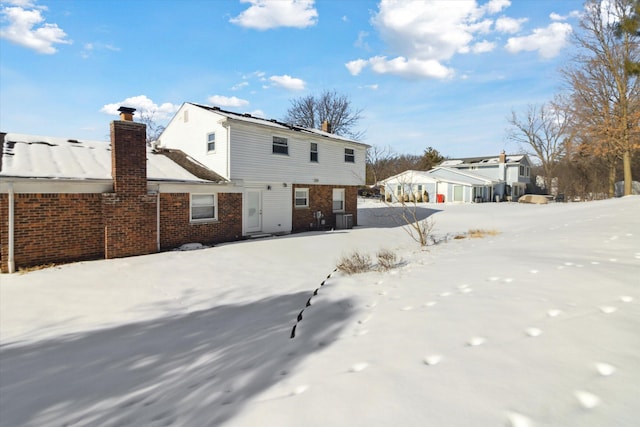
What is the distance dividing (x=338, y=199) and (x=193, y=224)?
987 cm

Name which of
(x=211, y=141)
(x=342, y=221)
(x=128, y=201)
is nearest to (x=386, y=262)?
(x=128, y=201)

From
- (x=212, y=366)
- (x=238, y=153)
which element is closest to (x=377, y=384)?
(x=212, y=366)

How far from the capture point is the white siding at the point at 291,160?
15.7 metres

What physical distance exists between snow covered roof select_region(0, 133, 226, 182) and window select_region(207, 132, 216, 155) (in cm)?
102

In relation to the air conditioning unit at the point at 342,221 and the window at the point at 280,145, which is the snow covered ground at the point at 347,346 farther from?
the air conditioning unit at the point at 342,221

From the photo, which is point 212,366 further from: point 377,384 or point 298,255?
point 298,255

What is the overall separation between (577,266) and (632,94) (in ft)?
107

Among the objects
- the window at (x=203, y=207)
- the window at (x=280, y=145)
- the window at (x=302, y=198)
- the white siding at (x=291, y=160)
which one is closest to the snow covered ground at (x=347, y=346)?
the window at (x=203, y=207)

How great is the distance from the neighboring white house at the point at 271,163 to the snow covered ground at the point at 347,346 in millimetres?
7885

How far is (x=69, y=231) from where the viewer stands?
35.0ft

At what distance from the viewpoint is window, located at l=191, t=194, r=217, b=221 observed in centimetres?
1404

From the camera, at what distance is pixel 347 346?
3.60 m

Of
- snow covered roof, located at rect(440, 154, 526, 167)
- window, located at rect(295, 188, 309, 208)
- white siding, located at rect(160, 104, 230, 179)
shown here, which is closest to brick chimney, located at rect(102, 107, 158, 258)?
white siding, located at rect(160, 104, 230, 179)

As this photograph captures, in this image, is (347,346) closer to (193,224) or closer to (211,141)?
(193,224)
